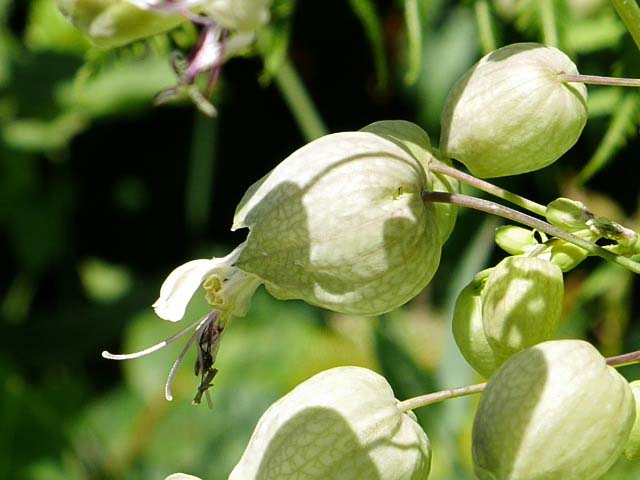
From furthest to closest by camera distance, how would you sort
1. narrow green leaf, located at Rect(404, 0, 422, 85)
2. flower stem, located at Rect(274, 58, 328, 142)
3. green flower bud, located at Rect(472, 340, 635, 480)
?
flower stem, located at Rect(274, 58, 328, 142) < narrow green leaf, located at Rect(404, 0, 422, 85) < green flower bud, located at Rect(472, 340, 635, 480)

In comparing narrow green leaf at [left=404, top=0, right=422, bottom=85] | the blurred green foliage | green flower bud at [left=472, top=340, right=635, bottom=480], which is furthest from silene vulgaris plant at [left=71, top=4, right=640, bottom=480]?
the blurred green foliage

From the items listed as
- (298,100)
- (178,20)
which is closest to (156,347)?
(178,20)

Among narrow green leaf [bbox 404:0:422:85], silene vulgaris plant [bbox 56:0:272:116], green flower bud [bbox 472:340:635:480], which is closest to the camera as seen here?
silene vulgaris plant [bbox 56:0:272:116]

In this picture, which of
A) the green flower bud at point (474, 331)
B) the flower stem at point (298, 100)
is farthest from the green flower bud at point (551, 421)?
the flower stem at point (298, 100)

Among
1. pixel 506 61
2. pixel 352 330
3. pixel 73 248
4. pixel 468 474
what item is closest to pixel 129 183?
pixel 73 248

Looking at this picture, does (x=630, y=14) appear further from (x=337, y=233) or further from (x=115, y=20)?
(x=115, y=20)

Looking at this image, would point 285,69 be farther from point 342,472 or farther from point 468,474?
point 342,472

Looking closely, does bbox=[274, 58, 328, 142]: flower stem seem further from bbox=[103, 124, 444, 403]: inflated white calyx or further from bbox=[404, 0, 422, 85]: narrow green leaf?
bbox=[103, 124, 444, 403]: inflated white calyx
